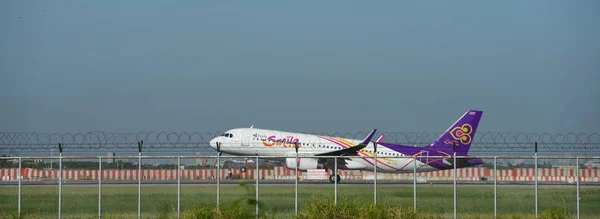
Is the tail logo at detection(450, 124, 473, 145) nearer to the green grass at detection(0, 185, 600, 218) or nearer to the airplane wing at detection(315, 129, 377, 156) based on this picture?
the airplane wing at detection(315, 129, 377, 156)

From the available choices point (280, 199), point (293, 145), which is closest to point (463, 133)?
point (293, 145)

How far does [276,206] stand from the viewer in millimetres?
32094

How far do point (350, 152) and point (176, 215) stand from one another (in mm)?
34950

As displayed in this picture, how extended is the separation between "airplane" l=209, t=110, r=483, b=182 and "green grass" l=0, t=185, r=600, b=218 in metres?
17.2

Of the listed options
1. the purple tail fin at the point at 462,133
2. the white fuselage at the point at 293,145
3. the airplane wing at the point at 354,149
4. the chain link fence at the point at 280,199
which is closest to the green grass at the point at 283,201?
the chain link fence at the point at 280,199

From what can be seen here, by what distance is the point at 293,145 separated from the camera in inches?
2404

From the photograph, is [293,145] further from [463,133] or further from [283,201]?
[283,201]

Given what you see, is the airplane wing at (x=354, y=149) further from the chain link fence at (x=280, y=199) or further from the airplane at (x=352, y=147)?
the chain link fence at (x=280, y=199)

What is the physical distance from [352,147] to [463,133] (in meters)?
8.24

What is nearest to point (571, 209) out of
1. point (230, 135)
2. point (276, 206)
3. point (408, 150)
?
point (276, 206)

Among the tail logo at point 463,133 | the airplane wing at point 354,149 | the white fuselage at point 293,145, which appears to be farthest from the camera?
the tail logo at point 463,133

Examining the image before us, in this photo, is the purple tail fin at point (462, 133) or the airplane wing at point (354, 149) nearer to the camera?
the airplane wing at point (354, 149)

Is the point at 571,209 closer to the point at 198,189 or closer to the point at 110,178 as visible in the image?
the point at 198,189

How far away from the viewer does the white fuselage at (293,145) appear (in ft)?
198
